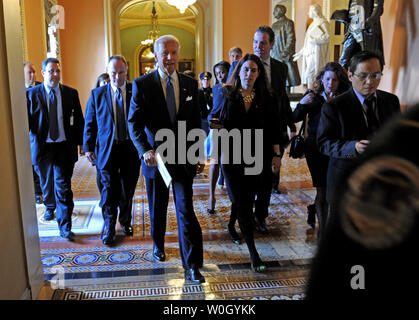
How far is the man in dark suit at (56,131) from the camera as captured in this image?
3.76m

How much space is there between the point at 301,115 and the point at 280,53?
6.70 metres

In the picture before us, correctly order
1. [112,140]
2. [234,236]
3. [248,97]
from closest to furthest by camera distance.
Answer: [248,97], [112,140], [234,236]

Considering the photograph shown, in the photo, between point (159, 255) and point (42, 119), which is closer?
point (159, 255)

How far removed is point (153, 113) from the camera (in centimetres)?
281

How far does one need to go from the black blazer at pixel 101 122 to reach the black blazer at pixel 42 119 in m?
0.30

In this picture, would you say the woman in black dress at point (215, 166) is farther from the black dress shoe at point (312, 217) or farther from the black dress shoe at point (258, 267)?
the black dress shoe at point (258, 267)

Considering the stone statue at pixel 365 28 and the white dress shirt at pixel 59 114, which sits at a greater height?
the stone statue at pixel 365 28

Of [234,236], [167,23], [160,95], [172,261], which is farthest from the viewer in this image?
[167,23]

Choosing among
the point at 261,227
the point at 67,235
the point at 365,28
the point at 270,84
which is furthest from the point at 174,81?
the point at 365,28

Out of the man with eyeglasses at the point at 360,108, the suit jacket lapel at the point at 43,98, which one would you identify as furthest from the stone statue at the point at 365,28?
the suit jacket lapel at the point at 43,98

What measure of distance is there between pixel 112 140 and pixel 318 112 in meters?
2.02

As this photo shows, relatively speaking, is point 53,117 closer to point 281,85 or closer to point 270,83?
point 270,83

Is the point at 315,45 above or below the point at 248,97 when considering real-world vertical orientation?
above
